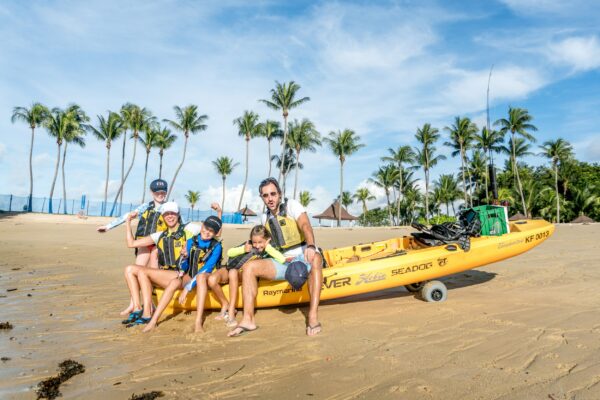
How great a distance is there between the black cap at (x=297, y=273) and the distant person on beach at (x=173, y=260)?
36.6 inches

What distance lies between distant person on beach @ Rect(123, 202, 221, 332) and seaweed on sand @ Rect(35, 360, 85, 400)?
1126mm

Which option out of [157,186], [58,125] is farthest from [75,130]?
[157,186]

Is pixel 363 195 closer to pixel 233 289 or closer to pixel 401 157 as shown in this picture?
pixel 401 157

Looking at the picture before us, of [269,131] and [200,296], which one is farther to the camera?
[269,131]

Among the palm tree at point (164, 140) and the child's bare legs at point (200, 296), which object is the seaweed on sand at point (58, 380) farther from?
the palm tree at point (164, 140)

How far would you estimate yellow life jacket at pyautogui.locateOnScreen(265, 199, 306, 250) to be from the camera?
4.31 meters

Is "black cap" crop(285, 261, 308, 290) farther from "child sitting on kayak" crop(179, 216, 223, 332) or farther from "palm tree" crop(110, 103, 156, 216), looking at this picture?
"palm tree" crop(110, 103, 156, 216)

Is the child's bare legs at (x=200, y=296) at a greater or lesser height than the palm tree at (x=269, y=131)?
lesser

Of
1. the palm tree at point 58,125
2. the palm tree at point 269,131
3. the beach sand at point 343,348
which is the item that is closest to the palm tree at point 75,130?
the palm tree at point 58,125

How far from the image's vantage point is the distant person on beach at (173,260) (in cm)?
416

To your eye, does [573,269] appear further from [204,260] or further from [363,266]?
[204,260]

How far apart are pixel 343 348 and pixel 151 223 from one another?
2.88 meters

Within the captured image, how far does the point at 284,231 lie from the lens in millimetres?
4312

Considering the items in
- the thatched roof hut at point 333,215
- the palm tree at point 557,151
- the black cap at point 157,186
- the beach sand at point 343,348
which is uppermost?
the palm tree at point 557,151
